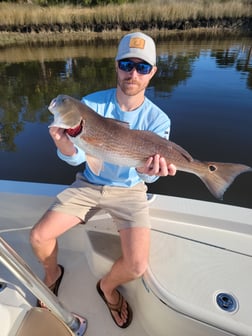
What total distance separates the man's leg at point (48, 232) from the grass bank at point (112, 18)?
18.8 metres

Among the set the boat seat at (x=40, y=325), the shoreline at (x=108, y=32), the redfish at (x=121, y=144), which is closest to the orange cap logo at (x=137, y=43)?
the redfish at (x=121, y=144)

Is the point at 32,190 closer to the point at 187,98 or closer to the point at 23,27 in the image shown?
the point at 187,98

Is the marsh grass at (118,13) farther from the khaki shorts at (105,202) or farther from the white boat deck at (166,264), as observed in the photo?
the khaki shorts at (105,202)

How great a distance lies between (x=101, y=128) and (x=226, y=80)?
825 cm


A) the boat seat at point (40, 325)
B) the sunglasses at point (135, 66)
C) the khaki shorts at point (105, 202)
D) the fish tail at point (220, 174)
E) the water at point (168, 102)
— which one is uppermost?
the sunglasses at point (135, 66)

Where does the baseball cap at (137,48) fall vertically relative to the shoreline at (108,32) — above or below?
above

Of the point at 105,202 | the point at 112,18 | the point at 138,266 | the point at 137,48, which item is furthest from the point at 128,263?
the point at 112,18

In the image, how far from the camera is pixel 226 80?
869 centimetres

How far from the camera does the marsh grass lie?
18547 mm

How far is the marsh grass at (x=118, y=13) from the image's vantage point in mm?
18547

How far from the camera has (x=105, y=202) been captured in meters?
1.90

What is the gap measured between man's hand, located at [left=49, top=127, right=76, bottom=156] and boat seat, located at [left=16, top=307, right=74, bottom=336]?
947 millimetres

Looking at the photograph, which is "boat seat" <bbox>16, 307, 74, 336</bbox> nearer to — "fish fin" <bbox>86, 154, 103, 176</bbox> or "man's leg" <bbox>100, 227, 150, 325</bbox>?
"man's leg" <bbox>100, 227, 150, 325</bbox>

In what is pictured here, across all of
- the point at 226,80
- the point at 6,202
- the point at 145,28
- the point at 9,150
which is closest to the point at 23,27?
the point at 145,28
